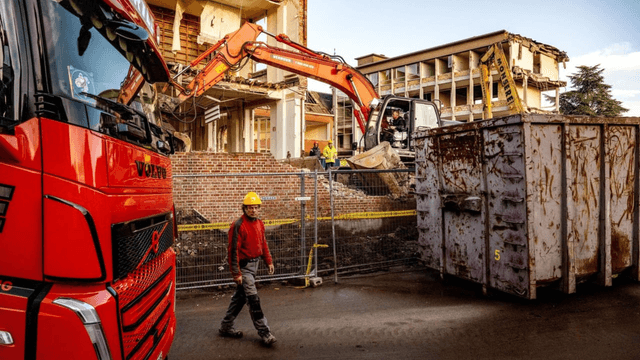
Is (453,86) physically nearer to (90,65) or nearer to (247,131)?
(247,131)

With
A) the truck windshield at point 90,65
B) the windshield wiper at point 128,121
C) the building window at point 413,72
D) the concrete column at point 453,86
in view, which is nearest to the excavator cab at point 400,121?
the windshield wiper at point 128,121

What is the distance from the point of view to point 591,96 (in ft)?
111

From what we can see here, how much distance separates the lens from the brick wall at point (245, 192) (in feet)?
30.3

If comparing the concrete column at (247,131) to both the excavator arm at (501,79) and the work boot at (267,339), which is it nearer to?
the excavator arm at (501,79)

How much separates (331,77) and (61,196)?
1196cm

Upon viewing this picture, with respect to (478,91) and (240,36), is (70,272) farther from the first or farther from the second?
(478,91)

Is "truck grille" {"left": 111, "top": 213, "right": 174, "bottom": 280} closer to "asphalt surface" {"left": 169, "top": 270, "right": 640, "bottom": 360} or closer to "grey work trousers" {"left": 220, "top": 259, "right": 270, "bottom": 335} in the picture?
"grey work trousers" {"left": 220, "top": 259, "right": 270, "bottom": 335}

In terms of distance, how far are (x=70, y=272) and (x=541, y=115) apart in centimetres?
557

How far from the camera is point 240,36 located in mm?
12492

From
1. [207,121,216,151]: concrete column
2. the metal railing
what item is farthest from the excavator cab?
[207,121,216,151]: concrete column

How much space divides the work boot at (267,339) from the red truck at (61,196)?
7.49 feet

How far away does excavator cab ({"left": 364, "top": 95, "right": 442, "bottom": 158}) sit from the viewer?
42.5 feet

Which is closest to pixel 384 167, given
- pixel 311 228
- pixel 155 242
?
pixel 311 228

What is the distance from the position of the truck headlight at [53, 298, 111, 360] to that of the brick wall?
6726mm
